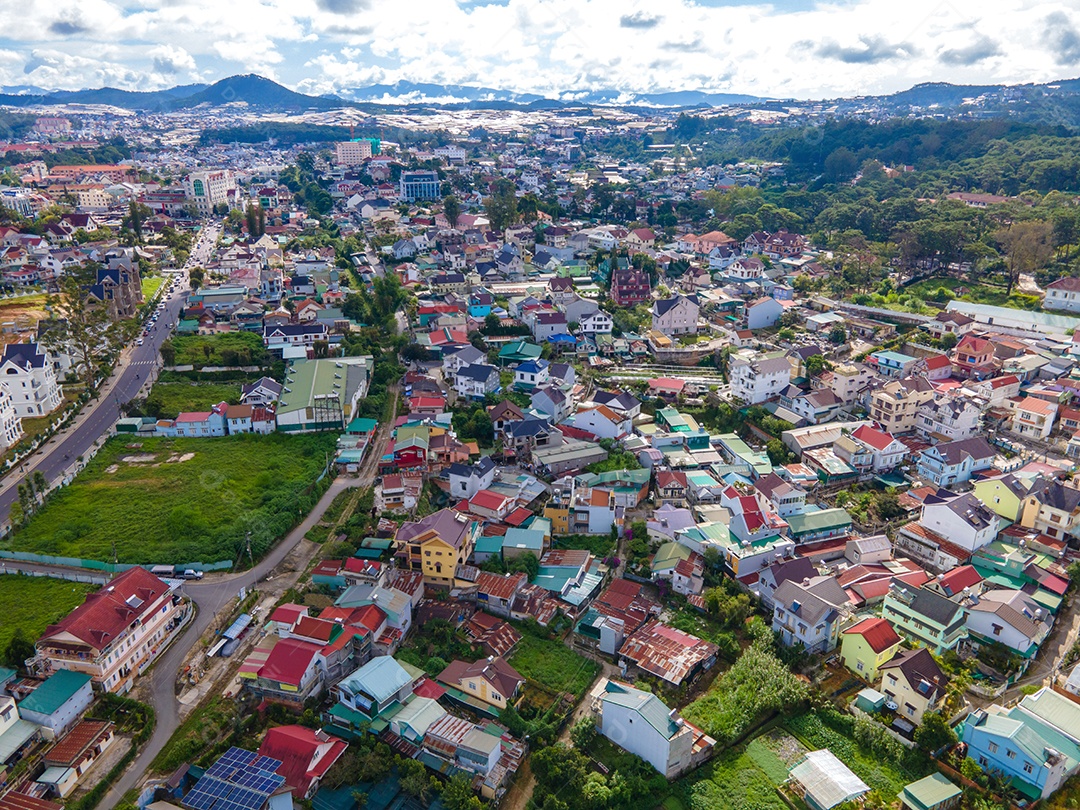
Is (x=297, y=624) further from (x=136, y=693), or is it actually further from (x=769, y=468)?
(x=769, y=468)

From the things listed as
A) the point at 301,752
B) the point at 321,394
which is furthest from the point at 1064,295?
the point at 301,752

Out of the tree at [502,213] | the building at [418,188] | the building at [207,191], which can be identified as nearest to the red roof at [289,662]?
the tree at [502,213]

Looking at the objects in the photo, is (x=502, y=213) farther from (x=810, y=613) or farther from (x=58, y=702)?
(x=58, y=702)

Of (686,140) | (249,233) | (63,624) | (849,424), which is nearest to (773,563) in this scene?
(849,424)

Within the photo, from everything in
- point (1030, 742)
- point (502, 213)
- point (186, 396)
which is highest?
point (502, 213)

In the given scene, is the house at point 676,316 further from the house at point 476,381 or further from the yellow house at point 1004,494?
the yellow house at point 1004,494
